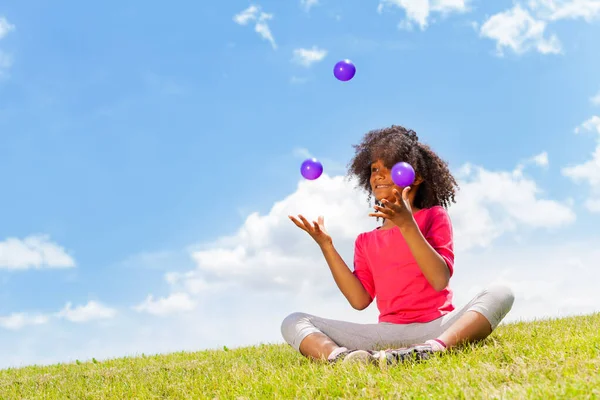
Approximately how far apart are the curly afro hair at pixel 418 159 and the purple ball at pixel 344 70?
0.71 metres

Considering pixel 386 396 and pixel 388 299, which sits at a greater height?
pixel 388 299

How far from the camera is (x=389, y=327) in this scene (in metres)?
5.56

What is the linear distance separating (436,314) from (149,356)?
4915mm

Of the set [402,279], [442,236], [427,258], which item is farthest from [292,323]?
[442,236]

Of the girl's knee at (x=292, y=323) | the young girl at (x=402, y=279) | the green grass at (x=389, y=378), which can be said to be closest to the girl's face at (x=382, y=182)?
the young girl at (x=402, y=279)

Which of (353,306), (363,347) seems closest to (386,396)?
(363,347)

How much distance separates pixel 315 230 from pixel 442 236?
44.7 inches

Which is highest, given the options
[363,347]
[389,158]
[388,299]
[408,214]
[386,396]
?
[389,158]

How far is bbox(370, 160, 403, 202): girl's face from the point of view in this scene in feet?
18.7

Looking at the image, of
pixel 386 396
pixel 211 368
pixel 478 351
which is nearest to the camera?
pixel 386 396

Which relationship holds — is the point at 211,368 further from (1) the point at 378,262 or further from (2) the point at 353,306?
(1) the point at 378,262

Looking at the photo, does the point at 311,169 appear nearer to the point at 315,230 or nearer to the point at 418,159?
the point at 315,230

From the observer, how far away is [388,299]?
5.67 m

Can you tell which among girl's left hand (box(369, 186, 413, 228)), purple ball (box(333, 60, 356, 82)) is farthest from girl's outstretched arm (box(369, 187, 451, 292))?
purple ball (box(333, 60, 356, 82))
